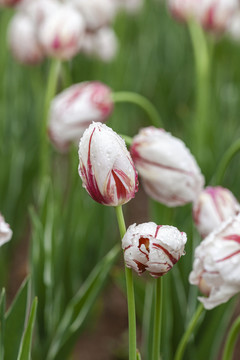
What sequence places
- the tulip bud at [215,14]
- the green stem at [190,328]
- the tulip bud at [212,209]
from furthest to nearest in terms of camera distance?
1. the tulip bud at [215,14]
2. the tulip bud at [212,209]
3. the green stem at [190,328]

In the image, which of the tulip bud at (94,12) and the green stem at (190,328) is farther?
the tulip bud at (94,12)

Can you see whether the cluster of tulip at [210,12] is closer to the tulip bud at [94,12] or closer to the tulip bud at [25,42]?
the tulip bud at [94,12]

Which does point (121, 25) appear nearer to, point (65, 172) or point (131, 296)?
point (65, 172)

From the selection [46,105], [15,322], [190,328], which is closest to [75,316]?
[15,322]

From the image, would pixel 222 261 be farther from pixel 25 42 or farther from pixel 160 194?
pixel 25 42

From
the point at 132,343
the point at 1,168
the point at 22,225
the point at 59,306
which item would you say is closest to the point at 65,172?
the point at 22,225

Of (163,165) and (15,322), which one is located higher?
(163,165)

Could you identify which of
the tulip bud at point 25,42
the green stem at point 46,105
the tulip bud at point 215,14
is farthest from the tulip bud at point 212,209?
the tulip bud at point 25,42

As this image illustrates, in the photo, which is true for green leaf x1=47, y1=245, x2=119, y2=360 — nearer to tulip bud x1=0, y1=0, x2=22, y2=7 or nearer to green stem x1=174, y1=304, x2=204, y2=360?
green stem x1=174, y1=304, x2=204, y2=360
